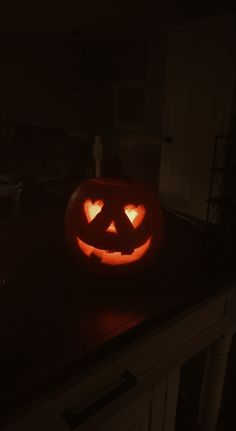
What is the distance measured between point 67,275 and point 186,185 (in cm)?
341

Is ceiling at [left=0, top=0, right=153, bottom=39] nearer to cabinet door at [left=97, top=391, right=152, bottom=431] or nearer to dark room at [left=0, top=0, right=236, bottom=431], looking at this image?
dark room at [left=0, top=0, right=236, bottom=431]

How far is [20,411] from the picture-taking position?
46 centimetres

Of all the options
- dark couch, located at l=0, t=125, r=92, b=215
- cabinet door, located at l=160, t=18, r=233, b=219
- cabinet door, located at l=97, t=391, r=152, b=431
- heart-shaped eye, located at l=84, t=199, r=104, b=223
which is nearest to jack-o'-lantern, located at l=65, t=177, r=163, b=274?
heart-shaped eye, located at l=84, t=199, r=104, b=223

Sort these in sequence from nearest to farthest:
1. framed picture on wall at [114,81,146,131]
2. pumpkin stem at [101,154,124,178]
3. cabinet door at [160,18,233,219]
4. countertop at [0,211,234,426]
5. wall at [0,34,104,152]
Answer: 1. countertop at [0,211,234,426]
2. pumpkin stem at [101,154,124,178]
3. cabinet door at [160,18,233,219]
4. wall at [0,34,104,152]
5. framed picture on wall at [114,81,146,131]

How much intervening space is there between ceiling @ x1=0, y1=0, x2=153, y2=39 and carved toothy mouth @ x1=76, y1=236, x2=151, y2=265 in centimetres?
369

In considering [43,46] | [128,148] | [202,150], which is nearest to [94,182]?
[202,150]

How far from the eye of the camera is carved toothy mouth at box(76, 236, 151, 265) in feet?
2.42

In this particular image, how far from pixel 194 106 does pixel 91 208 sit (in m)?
3.33

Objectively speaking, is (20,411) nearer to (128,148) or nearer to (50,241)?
(50,241)

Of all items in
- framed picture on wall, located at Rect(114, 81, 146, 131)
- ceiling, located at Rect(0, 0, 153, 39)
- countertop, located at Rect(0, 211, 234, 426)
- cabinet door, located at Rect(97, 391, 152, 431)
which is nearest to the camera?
countertop, located at Rect(0, 211, 234, 426)

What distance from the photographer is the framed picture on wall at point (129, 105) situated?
5.53 metres

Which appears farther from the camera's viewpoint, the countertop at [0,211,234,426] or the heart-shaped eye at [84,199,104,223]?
the heart-shaped eye at [84,199,104,223]

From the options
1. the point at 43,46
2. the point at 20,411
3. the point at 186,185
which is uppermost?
the point at 43,46

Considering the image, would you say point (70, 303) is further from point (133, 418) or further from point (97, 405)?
point (133, 418)
